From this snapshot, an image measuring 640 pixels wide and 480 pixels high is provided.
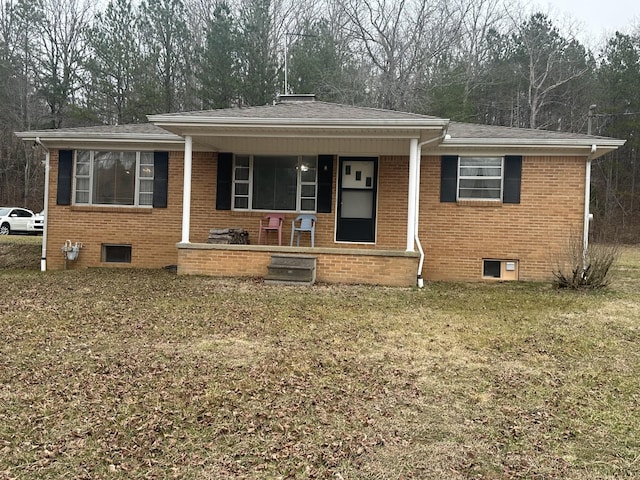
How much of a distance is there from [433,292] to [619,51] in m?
24.8

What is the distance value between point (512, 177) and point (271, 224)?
4691mm

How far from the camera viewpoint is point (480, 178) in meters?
9.46

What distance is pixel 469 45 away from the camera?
25.0 meters

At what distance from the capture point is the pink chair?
389 inches

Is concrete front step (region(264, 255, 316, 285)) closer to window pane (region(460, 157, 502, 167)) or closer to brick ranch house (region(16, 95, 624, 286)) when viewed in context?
brick ranch house (region(16, 95, 624, 286))

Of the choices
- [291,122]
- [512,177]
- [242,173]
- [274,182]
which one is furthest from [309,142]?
[512,177]

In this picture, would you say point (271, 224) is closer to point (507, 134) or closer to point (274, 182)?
point (274, 182)

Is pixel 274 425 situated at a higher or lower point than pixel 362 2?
lower

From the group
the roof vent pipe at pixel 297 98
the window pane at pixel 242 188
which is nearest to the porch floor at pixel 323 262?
the window pane at pixel 242 188

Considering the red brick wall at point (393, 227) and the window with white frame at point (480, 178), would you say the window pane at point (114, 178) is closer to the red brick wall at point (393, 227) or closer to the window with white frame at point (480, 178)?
the red brick wall at point (393, 227)

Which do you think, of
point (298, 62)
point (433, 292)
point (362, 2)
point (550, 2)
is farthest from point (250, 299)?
point (550, 2)

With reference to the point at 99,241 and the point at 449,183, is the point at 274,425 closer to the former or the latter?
the point at 449,183

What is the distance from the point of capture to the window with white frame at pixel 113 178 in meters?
10.3

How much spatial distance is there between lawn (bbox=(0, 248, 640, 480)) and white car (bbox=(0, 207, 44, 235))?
16947 mm
